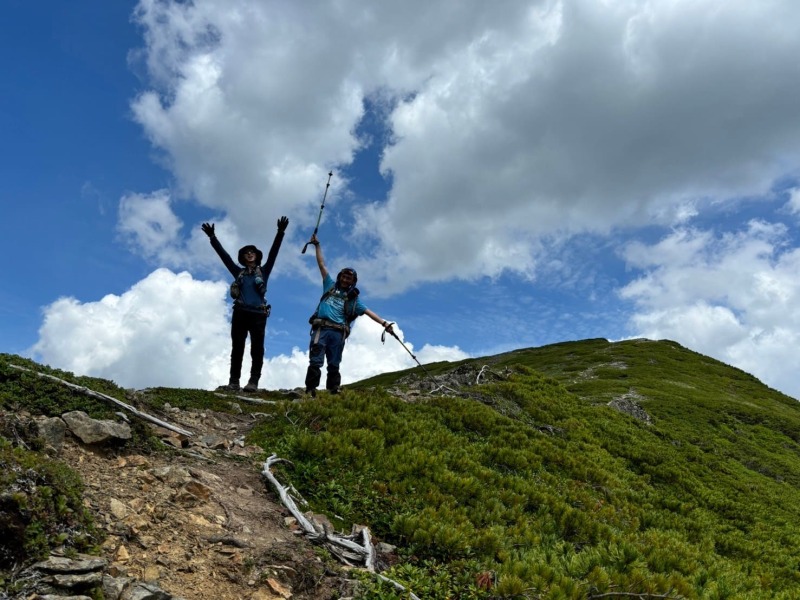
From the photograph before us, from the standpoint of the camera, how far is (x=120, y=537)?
556cm

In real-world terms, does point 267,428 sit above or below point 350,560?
above

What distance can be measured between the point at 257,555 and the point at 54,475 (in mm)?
2318

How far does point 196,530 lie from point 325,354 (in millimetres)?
7825

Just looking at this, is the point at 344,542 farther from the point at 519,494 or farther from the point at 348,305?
the point at 348,305

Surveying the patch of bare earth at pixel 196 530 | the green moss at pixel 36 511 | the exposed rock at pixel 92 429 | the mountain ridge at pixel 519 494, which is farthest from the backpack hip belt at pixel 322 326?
the green moss at pixel 36 511

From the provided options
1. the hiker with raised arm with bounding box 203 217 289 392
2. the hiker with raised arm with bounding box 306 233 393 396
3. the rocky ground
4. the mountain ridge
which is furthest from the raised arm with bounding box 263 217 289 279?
the rocky ground

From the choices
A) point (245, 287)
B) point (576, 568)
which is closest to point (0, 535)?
point (576, 568)

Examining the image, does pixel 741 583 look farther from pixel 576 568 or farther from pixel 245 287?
pixel 245 287

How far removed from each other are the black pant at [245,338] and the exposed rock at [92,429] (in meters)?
6.25

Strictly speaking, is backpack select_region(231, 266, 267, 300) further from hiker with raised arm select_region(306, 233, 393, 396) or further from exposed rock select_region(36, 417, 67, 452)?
exposed rock select_region(36, 417, 67, 452)

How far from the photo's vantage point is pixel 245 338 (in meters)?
14.3

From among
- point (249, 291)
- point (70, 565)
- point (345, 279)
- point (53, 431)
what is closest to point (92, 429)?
point (53, 431)

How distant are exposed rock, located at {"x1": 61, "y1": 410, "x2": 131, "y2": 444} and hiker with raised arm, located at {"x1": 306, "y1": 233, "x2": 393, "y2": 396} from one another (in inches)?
242

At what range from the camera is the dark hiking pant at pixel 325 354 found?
1357cm
